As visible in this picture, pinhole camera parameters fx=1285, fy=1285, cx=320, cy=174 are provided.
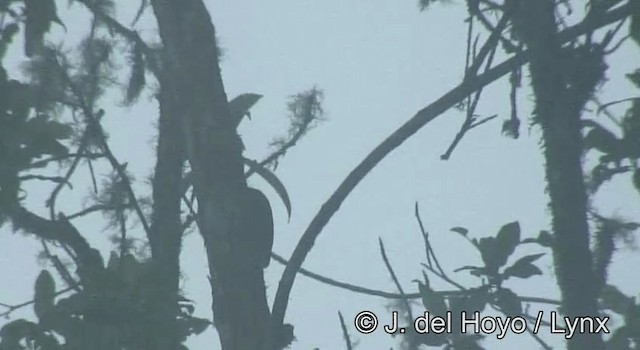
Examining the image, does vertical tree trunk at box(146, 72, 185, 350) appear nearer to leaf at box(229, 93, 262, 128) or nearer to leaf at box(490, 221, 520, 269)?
leaf at box(229, 93, 262, 128)

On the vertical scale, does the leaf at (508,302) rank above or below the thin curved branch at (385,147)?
below

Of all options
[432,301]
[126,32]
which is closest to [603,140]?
[432,301]

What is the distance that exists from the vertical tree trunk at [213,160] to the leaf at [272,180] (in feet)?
1.60

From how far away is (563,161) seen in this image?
204cm

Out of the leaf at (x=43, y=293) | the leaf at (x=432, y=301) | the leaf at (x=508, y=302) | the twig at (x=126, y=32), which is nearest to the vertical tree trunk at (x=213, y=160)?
the leaf at (x=432, y=301)

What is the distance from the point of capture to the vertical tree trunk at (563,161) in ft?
6.51

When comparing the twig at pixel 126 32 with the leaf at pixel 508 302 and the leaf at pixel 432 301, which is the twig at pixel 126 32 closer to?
the leaf at pixel 432 301

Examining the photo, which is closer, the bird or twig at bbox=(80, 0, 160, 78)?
the bird

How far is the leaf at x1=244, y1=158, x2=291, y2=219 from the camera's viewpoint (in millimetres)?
3281

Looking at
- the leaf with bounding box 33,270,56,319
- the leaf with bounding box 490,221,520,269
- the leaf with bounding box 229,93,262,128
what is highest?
the leaf with bounding box 229,93,262,128

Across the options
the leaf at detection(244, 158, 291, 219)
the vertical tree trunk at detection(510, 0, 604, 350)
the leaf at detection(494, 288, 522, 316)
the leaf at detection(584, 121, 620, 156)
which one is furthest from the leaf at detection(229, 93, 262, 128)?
the vertical tree trunk at detection(510, 0, 604, 350)

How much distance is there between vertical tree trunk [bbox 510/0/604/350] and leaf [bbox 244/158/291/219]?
1234 mm

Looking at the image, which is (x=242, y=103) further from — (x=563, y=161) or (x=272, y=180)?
(x=563, y=161)

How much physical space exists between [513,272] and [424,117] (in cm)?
48
